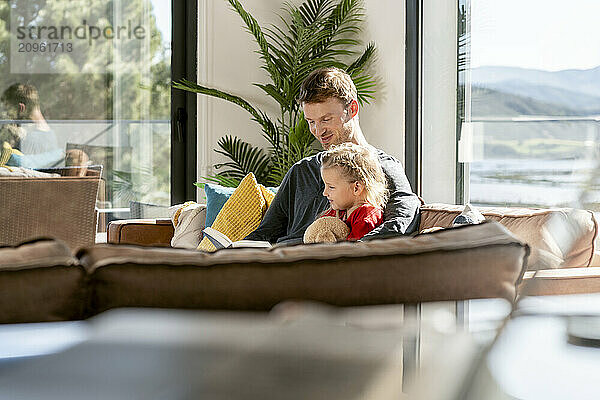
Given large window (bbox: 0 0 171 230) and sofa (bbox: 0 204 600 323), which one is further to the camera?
large window (bbox: 0 0 171 230)

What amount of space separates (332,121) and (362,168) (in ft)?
1.69

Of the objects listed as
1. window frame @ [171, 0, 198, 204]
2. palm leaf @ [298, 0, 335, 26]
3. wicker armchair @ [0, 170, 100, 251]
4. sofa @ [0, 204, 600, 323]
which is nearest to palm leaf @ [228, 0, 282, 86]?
palm leaf @ [298, 0, 335, 26]

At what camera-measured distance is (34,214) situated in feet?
8.70

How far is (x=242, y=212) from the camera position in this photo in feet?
9.96

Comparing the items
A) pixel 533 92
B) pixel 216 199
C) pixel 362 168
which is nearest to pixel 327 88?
pixel 362 168

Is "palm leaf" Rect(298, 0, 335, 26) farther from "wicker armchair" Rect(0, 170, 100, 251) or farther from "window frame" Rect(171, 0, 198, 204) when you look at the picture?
"wicker armchair" Rect(0, 170, 100, 251)

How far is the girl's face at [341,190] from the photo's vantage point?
7.68 feet

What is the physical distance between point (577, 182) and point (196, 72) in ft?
9.82

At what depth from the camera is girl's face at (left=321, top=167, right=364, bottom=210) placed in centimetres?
234

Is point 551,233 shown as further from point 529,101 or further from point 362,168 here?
point 529,101

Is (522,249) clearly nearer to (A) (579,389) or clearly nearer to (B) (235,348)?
(A) (579,389)

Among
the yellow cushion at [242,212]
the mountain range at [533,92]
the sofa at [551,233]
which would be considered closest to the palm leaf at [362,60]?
the mountain range at [533,92]

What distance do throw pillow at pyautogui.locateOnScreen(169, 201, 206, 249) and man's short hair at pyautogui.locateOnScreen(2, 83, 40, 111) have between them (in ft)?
7.05

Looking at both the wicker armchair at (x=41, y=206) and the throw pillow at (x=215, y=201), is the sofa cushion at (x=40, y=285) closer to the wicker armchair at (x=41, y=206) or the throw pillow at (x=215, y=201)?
the wicker armchair at (x=41, y=206)
